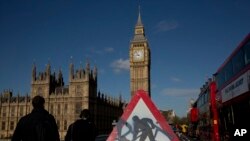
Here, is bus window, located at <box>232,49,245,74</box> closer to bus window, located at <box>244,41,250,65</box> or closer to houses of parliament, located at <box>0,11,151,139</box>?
bus window, located at <box>244,41,250,65</box>

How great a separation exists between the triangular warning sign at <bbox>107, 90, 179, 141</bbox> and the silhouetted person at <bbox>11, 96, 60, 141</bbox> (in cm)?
131

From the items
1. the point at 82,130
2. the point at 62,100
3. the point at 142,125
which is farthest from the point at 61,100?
the point at 142,125

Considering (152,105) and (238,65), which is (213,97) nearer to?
(238,65)

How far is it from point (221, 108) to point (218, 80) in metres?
2.33

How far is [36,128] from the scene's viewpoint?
480 cm

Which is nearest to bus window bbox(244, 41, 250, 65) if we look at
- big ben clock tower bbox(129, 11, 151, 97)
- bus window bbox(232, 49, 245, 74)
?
bus window bbox(232, 49, 245, 74)

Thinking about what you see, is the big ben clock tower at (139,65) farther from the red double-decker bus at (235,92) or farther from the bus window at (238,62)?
the bus window at (238,62)

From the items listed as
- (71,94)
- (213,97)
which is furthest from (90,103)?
(213,97)

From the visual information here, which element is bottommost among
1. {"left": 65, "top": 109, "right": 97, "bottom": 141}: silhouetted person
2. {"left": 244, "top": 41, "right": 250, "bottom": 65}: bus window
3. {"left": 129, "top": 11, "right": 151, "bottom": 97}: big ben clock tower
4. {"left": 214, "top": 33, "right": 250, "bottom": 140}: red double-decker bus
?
{"left": 65, "top": 109, "right": 97, "bottom": 141}: silhouetted person

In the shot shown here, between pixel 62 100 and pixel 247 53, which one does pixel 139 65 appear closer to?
pixel 62 100

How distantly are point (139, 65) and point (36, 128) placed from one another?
108 meters

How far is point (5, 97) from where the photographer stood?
8356cm

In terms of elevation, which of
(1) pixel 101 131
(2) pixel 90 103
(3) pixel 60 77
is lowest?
(1) pixel 101 131

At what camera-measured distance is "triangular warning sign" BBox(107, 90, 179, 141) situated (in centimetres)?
393
